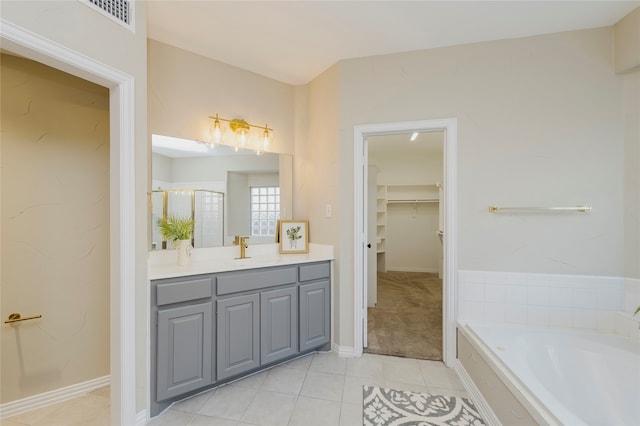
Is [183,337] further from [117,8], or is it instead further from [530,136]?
[530,136]

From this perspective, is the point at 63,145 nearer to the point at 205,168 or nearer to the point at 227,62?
the point at 205,168

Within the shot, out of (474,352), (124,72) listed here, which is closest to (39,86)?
(124,72)

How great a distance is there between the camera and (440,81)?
2.26 metres

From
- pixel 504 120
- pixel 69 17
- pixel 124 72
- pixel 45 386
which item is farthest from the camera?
pixel 504 120

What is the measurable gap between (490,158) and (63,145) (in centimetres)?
318

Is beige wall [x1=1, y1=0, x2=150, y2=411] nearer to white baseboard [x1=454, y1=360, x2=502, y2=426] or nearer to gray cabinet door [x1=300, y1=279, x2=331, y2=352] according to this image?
gray cabinet door [x1=300, y1=279, x2=331, y2=352]

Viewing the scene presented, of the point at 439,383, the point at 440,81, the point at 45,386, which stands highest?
the point at 440,81

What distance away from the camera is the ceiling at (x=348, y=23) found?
1816 mm

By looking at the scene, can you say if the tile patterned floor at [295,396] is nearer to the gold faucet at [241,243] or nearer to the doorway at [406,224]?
the gold faucet at [241,243]

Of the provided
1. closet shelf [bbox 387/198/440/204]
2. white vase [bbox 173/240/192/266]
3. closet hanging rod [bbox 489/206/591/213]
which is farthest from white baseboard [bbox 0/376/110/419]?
closet shelf [bbox 387/198/440/204]

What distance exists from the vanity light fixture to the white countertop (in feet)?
3.21

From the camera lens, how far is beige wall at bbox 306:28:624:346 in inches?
78.7

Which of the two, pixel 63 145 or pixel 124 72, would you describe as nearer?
pixel 124 72

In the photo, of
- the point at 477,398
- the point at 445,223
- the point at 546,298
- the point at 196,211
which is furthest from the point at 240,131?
the point at 546,298
